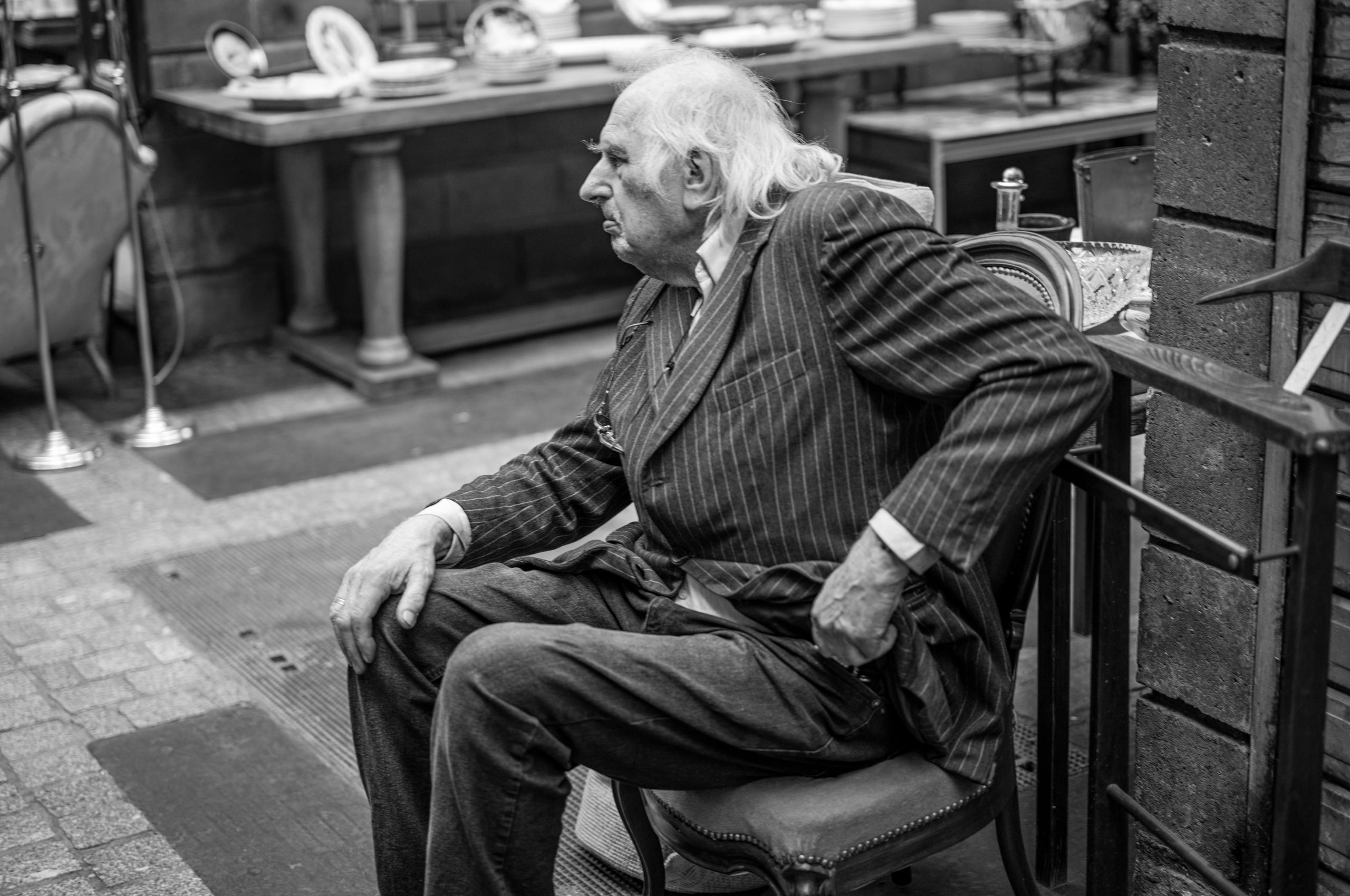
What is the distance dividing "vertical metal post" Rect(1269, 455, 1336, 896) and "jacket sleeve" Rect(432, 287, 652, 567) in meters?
1.08

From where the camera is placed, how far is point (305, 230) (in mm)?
6168

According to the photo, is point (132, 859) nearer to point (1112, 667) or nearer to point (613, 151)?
point (613, 151)


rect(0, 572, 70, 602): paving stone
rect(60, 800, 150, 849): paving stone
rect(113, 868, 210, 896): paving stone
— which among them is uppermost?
rect(0, 572, 70, 602): paving stone

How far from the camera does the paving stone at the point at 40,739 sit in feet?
10.9

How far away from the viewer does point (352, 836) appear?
297cm

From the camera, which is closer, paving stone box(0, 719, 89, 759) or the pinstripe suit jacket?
the pinstripe suit jacket

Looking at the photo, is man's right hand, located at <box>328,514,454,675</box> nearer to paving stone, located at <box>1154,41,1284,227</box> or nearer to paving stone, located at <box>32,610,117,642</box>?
paving stone, located at <box>1154,41,1284,227</box>

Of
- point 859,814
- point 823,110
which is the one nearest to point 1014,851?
point 859,814

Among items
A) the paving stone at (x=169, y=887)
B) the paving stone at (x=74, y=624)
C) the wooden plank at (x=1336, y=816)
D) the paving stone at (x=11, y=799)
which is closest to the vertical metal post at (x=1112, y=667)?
the wooden plank at (x=1336, y=816)

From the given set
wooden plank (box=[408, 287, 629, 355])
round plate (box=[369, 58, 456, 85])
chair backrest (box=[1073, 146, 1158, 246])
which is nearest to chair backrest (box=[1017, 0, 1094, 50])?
wooden plank (box=[408, 287, 629, 355])

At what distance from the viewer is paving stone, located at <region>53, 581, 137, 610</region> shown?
4.08 m

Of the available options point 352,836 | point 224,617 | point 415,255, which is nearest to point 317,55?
point 415,255

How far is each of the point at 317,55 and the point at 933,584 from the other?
429 cm

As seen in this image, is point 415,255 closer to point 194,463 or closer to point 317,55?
point 317,55
